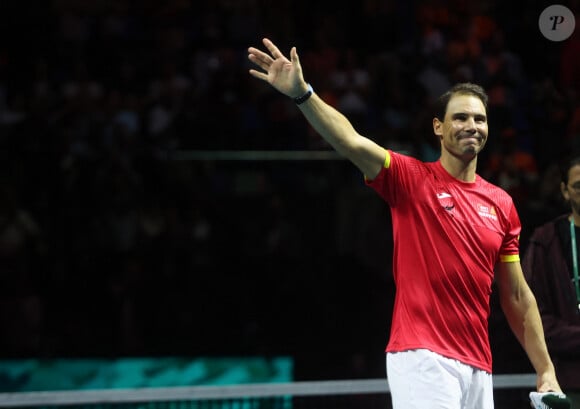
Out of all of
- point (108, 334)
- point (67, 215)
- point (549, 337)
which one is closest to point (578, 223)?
point (549, 337)

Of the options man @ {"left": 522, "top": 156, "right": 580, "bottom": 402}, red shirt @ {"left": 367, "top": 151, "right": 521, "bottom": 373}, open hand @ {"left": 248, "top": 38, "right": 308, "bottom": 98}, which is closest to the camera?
open hand @ {"left": 248, "top": 38, "right": 308, "bottom": 98}

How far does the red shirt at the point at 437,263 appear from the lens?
343cm

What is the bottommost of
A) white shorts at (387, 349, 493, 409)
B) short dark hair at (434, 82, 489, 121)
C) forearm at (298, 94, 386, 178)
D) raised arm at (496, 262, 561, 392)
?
white shorts at (387, 349, 493, 409)

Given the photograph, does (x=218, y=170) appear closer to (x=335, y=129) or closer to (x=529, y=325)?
(x=529, y=325)

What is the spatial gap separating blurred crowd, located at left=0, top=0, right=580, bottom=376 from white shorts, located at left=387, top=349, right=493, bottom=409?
8.20 ft

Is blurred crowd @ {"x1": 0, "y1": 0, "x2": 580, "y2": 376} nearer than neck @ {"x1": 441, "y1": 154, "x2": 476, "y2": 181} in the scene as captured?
No

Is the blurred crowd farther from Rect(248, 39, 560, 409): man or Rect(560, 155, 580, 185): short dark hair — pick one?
Rect(248, 39, 560, 409): man

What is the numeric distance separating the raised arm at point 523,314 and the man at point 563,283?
1.42 ft

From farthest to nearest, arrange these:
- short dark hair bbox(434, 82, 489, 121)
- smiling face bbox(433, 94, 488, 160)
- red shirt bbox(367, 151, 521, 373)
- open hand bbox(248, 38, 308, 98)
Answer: short dark hair bbox(434, 82, 489, 121), smiling face bbox(433, 94, 488, 160), red shirt bbox(367, 151, 521, 373), open hand bbox(248, 38, 308, 98)

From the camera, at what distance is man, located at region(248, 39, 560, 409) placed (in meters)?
3.31

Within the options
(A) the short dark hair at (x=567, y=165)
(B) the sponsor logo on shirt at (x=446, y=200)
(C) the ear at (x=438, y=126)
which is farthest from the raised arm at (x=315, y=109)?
(A) the short dark hair at (x=567, y=165)

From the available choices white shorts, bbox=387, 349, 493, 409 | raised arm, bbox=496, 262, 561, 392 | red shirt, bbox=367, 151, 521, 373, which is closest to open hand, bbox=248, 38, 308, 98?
red shirt, bbox=367, 151, 521, 373

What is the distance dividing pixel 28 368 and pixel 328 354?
2.10 meters

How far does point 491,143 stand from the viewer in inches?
268
